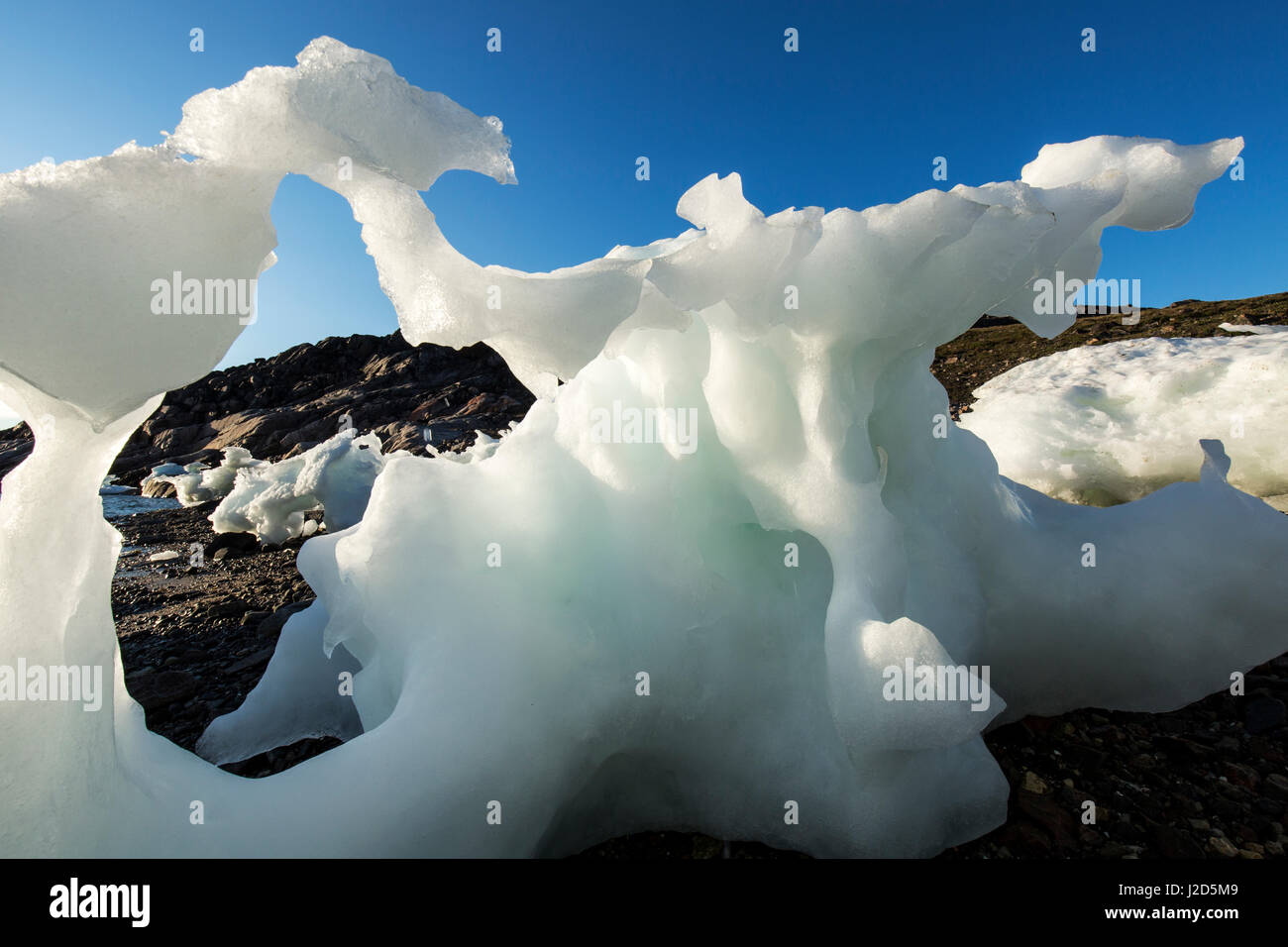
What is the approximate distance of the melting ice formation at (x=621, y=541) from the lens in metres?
1.49

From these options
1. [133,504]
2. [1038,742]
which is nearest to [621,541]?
[1038,742]

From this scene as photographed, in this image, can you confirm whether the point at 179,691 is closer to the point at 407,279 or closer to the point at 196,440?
the point at 407,279

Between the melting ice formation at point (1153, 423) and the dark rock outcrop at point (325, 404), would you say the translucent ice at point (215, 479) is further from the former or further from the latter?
the melting ice formation at point (1153, 423)

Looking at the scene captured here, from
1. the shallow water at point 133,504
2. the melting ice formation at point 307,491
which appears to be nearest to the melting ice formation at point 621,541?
the melting ice formation at point 307,491

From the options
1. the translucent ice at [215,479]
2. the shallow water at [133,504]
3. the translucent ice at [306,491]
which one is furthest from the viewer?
the shallow water at [133,504]

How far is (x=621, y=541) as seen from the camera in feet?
7.14

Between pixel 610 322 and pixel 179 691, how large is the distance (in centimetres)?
298

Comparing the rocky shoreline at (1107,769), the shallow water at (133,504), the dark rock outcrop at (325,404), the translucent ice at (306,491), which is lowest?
the rocky shoreline at (1107,769)

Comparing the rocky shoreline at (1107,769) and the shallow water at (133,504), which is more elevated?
the shallow water at (133,504)

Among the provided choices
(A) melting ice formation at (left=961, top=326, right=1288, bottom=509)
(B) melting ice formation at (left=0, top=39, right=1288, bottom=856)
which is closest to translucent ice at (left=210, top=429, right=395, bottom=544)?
(B) melting ice formation at (left=0, top=39, right=1288, bottom=856)

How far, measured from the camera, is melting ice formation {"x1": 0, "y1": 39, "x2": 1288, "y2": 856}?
1493 millimetres

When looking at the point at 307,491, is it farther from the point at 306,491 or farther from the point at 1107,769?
the point at 1107,769

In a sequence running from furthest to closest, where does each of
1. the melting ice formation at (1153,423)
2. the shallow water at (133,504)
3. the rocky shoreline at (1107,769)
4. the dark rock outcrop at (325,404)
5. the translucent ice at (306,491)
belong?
the dark rock outcrop at (325,404)
the shallow water at (133,504)
the translucent ice at (306,491)
the melting ice formation at (1153,423)
the rocky shoreline at (1107,769)

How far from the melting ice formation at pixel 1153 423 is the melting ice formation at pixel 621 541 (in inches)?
79.9
